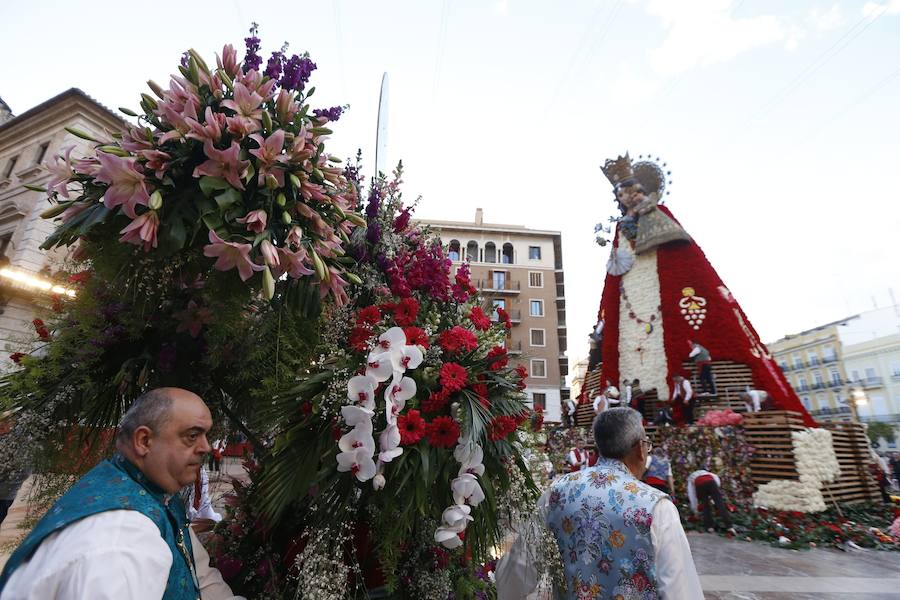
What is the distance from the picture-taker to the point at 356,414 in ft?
4.21

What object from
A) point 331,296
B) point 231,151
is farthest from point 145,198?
point 331,296

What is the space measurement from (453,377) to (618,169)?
13332 millimetres

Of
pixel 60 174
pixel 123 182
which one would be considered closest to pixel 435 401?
pixel 123 182

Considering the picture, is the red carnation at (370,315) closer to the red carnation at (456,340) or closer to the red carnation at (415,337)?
the red carnation at (415,337)

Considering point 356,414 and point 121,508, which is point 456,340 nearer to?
point 356,414

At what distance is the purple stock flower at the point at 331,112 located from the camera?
156cm

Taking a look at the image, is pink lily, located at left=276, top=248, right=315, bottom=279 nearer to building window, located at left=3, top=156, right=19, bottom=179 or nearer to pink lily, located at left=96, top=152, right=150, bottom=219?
pink lily, located at left=96, top=152, right=150, bottom=219

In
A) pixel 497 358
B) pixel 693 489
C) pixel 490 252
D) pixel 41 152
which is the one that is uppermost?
pixel 490 252

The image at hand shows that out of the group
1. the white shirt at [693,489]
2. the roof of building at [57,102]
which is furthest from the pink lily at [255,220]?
the roof of building at [57,102]

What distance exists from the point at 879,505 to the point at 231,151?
13906 millimetres

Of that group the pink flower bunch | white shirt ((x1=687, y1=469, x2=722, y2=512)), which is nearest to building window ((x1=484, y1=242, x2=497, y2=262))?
the pink flower bunch

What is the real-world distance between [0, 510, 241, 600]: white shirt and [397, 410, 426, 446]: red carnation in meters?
0.62

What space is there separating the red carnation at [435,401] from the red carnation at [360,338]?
270 mm

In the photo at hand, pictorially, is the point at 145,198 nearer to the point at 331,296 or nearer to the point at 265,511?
the point at 331,296
